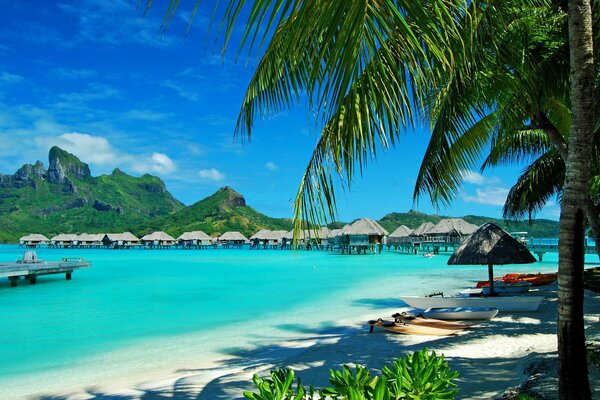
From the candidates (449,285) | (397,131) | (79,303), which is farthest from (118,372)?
(449,285)

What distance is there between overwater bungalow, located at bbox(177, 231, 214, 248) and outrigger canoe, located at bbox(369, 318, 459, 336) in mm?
64477

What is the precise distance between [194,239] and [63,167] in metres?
100

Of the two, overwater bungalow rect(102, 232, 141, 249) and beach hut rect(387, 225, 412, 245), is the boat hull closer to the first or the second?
beach hut rect(387, 225, 412, 245)

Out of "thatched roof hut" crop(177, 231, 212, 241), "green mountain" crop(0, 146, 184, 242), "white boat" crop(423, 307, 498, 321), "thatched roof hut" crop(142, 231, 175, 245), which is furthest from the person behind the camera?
"green mountain" crop(0, 146, 184, 242)

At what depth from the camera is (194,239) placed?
232 feet

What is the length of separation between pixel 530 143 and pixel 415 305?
13.4 ft

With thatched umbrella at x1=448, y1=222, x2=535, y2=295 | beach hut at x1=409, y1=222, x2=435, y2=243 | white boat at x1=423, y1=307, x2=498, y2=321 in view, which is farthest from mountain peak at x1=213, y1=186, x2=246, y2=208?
white boat at x1=423, y1=307, x2=498, y2=321

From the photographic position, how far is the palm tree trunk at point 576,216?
2795mm

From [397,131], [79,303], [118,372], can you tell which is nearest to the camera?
[397,131]

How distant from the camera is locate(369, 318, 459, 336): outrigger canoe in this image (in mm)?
7727

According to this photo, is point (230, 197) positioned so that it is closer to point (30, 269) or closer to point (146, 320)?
point (30, 269)

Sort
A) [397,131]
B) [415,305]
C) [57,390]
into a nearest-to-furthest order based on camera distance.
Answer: [397,131], [57,390], [415,305]

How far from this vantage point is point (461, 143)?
5.41 metres

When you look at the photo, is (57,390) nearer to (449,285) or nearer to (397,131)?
(397,131)
